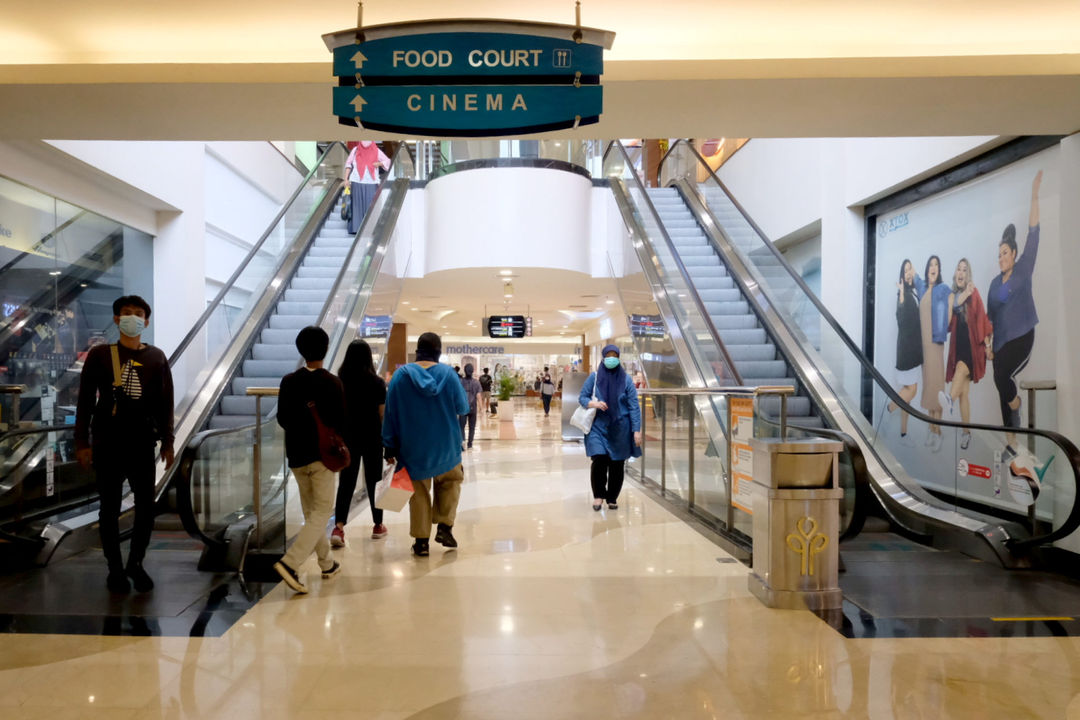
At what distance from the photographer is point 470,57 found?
3.92 meters

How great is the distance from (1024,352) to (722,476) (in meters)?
2.93

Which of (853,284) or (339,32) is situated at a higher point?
(339,32)

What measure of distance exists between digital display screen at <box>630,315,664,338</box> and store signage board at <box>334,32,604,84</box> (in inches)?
209

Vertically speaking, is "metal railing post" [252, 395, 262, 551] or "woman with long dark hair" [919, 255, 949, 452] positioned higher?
"woman with long dark hair" [919, 255, 949, 452]

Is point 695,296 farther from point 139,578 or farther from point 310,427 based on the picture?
point 139,578

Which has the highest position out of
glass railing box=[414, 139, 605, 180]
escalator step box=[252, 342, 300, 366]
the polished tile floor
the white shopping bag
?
glass railing box=[414, 139, 605, 180]

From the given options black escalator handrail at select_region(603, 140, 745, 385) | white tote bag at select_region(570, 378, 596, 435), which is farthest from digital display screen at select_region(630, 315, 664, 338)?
white tote bag at select_region(570, 378, 596, 435)

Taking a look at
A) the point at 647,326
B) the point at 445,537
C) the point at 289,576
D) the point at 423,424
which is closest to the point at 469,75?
the point at 423,424

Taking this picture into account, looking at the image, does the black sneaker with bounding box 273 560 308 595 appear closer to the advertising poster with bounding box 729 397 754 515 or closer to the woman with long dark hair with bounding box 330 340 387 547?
the woman with long dark hair with bounding box 330 340 387 547

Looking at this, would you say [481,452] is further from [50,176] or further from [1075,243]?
[1075,243]

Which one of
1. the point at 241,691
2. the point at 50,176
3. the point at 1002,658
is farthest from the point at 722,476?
the point at 50,176

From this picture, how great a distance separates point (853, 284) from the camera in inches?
363

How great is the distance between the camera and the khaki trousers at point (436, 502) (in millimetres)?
5426

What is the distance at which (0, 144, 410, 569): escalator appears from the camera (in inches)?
211
